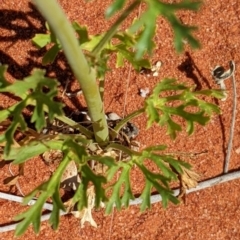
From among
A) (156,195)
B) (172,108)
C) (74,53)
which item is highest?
(74,53)

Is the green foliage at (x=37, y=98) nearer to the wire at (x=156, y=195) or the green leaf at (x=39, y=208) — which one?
the green leaf at (x=39, y=208)

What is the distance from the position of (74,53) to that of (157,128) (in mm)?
1158

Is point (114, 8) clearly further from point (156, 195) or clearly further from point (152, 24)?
point (156, 195)

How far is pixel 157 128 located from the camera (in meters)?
2.67

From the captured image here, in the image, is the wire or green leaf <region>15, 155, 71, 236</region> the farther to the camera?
the wire

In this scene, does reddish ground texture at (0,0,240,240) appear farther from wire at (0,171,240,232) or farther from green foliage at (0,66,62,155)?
green foliage at (0,66,62,155)

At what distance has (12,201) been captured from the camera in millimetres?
2621

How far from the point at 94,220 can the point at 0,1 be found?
1117mm

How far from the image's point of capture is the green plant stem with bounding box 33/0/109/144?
1419 millimetres

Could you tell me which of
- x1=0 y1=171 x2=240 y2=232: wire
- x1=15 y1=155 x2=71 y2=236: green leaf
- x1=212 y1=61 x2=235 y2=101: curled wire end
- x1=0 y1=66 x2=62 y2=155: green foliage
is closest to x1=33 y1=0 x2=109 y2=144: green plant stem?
x1=0 y1=66 x2=62 y2=155: green foliage

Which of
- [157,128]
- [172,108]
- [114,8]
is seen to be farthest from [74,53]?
[157,128]

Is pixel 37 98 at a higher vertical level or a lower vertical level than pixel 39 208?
higher

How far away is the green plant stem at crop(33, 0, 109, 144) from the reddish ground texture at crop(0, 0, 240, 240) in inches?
25.4

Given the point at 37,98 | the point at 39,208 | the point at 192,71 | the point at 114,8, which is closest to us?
the point at 114,8
